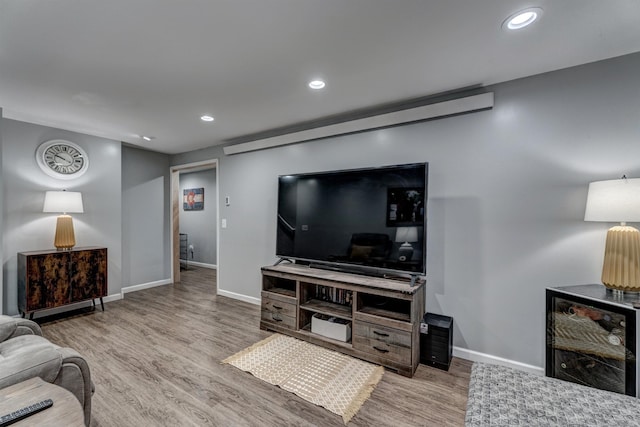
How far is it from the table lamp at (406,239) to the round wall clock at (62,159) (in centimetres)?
424

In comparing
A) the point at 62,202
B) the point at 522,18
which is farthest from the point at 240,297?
the point at 522,18

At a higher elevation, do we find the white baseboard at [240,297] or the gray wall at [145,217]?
the gray wall at [145,217]

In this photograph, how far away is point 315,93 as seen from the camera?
2576mm

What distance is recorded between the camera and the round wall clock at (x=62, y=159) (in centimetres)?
347

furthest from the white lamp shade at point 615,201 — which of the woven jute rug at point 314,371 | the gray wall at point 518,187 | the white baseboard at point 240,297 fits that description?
the white baseboard at point 240,297

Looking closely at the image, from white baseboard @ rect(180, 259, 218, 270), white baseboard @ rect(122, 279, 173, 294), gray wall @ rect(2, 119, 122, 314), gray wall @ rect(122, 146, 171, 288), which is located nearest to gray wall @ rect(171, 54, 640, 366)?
gray wall @ rect(2, 119, 122, 314)

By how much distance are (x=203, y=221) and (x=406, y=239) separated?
216 inches

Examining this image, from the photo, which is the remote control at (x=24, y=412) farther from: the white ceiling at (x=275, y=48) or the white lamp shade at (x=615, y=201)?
the white lamp shade at (x=615, y=201)

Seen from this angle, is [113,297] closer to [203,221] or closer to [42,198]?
[42,198]

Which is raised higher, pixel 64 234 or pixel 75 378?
pixel 64 234

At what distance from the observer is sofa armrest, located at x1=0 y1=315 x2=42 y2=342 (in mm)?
1650

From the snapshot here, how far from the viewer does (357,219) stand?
8.98 ft

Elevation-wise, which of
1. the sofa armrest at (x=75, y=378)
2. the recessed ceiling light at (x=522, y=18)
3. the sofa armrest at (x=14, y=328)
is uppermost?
the recessed ceiling light at (x=522, y=18)

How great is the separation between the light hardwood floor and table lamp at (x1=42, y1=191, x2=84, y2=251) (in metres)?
0.94
